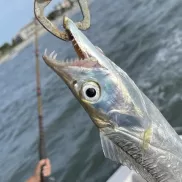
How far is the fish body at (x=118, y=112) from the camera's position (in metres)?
2.47

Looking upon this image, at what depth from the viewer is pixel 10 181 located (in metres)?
12.4

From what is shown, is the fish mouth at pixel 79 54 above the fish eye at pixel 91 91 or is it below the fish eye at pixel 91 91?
above

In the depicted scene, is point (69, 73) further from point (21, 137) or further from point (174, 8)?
point (174, 8)

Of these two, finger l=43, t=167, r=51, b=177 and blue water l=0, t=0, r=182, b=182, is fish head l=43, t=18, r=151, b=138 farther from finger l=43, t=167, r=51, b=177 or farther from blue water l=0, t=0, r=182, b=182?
blue water l=0, t=0, r=182, b=182

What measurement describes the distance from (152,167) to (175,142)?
0.28 metres

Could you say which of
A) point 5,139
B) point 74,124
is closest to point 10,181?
point 74,124

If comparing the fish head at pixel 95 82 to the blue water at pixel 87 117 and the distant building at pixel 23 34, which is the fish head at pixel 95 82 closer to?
the blue water at pixel 87 117

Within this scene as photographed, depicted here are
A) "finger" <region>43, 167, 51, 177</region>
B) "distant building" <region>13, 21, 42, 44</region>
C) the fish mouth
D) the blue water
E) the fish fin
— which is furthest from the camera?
A: "distant building" <region>13, 21, 42, 44</region>

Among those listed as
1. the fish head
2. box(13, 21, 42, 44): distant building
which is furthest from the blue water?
box(13, 21, 42, 44): distant building

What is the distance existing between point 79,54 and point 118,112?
438mm

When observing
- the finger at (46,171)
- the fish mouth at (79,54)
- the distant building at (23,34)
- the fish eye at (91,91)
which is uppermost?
the fish mouth at (79,54)

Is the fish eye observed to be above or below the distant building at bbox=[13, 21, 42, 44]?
above

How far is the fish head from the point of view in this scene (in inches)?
96.8

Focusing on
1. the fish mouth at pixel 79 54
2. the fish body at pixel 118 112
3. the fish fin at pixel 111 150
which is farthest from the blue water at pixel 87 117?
the fish mouth at pixel 79 54
